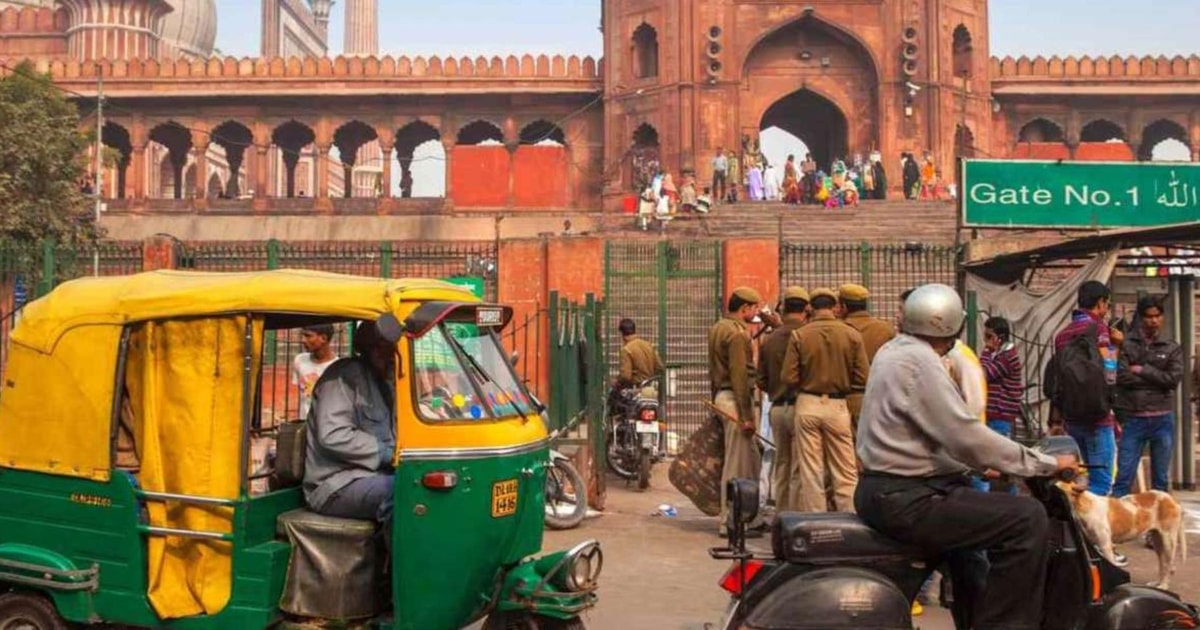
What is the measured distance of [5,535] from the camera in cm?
438

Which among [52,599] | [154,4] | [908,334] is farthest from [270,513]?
[154,4]

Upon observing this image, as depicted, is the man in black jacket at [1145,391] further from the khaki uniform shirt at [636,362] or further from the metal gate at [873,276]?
the metal gate at [873,276]

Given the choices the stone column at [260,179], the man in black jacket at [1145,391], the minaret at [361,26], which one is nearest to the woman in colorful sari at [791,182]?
the stone column at [260,179]

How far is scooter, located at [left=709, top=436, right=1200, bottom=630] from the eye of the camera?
348 cm

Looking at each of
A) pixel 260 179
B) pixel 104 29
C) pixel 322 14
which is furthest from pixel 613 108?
pixel 322 14

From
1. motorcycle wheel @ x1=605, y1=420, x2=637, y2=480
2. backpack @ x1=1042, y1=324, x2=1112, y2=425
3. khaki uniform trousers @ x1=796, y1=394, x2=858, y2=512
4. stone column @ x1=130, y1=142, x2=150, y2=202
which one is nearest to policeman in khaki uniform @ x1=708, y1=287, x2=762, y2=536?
khaki uniform trousers @ x1=796, y1=394, x2=858, y2=512

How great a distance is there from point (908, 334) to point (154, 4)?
4963 centimetres

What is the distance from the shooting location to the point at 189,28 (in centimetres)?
5519

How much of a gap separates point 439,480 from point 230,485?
716 mm

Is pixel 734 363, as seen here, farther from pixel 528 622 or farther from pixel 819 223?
pixel 819 223

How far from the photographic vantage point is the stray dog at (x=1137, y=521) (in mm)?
5449

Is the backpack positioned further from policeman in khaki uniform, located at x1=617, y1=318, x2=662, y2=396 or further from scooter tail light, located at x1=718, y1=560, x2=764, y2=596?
policeman in khaki uniform, located at x1=617, y1=318, x2=662, y2=396

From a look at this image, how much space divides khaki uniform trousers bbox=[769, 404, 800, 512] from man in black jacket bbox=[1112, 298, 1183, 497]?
6.28 ft

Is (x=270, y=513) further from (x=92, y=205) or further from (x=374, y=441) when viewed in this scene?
(x=92, y=205)
